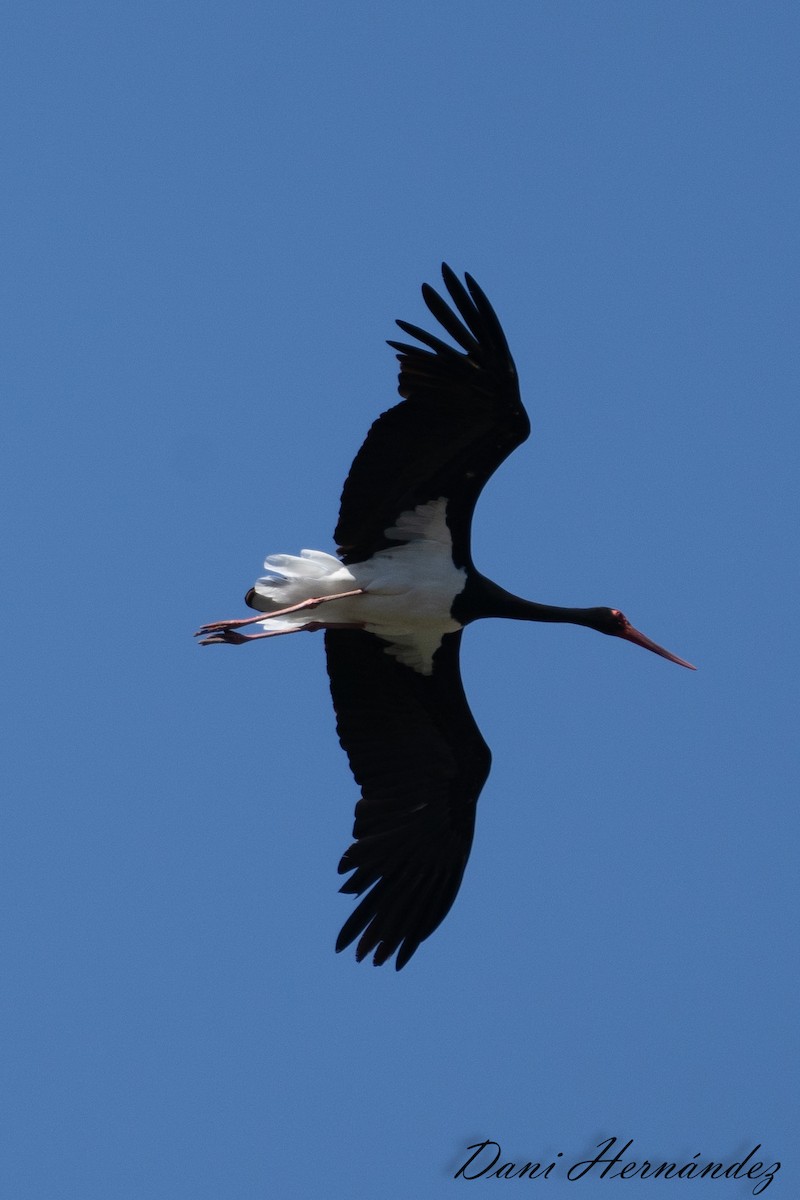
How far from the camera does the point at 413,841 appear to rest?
14.6 m

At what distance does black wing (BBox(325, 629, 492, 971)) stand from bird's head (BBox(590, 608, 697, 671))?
1253 millimetres

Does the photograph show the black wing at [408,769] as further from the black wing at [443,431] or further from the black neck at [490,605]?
the black wing at [443,431]

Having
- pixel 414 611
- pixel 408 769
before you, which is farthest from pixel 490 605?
pixel 408 769

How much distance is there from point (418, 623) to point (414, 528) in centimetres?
71

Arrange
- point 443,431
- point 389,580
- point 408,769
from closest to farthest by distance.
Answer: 1. point 443,431
2. point 389,580
3. point 408,769

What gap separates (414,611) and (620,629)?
2.05 metres

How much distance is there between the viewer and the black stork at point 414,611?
13156 mm

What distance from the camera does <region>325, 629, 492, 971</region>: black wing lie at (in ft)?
47.3

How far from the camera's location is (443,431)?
13414 mm

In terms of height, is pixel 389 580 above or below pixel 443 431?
below

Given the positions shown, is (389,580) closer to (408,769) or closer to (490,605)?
(490,605)

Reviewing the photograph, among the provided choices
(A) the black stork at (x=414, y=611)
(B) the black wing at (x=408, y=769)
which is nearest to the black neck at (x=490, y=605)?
(A) the black stork at (x=414, y=611)

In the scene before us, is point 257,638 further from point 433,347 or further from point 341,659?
point 433,347

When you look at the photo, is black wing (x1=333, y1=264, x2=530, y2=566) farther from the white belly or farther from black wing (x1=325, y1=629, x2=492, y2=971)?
black wing (x1=325, y1=629, x2=492, y2=971)
